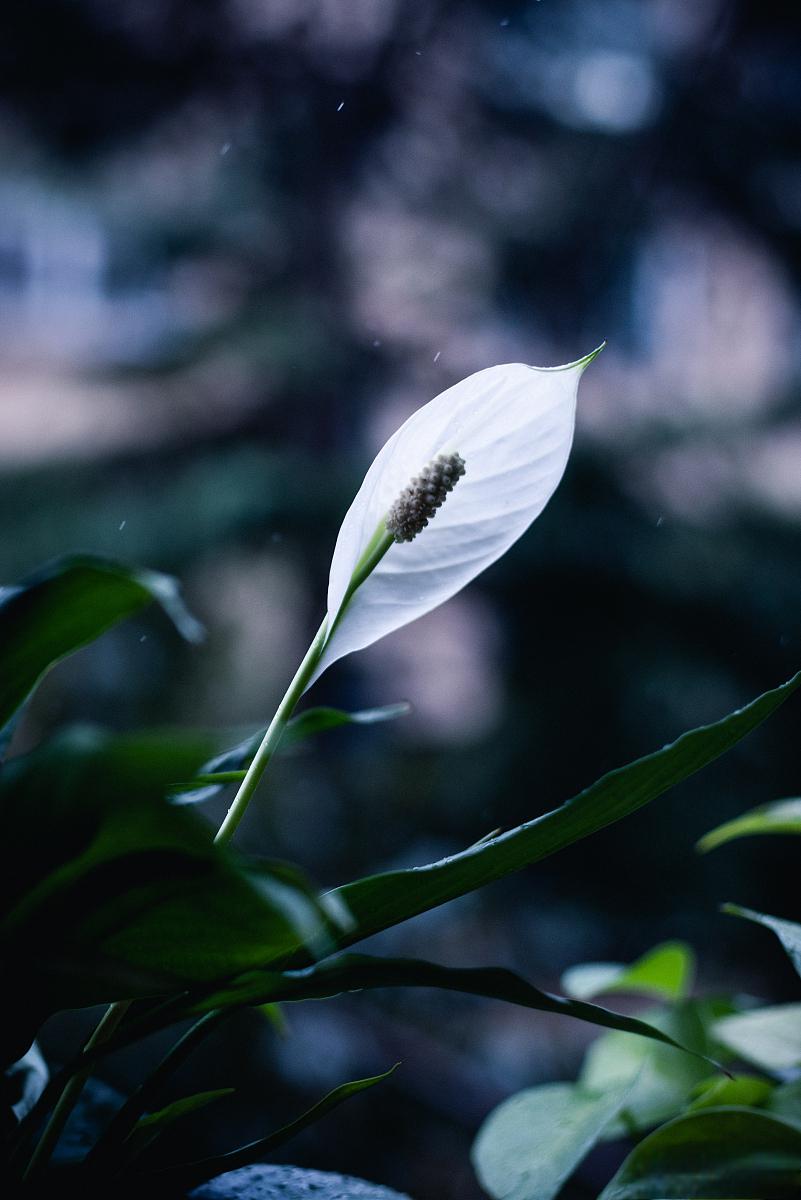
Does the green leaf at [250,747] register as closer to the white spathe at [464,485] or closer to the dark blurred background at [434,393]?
the white spathe at [464,485]

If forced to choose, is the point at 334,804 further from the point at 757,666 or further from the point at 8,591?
the point at 8,591

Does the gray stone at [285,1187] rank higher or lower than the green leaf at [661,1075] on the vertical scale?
higher

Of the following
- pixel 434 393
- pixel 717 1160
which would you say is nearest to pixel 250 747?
pixel 717 1160

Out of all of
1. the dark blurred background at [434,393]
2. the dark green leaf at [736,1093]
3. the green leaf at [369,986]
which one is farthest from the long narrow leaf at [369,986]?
the dark blurred background at [434,393]

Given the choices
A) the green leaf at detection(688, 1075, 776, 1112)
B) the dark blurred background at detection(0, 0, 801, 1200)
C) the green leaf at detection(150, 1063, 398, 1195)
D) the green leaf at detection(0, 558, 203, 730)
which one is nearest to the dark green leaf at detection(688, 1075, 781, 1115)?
the green leaf at detection(688, 1075, 776, 1112)

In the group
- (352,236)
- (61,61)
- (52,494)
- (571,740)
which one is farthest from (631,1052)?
(61,61)

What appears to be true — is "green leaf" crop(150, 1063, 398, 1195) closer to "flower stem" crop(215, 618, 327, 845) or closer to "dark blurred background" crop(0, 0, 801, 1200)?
"flower stem" crop(215, 618, 327, 845)
